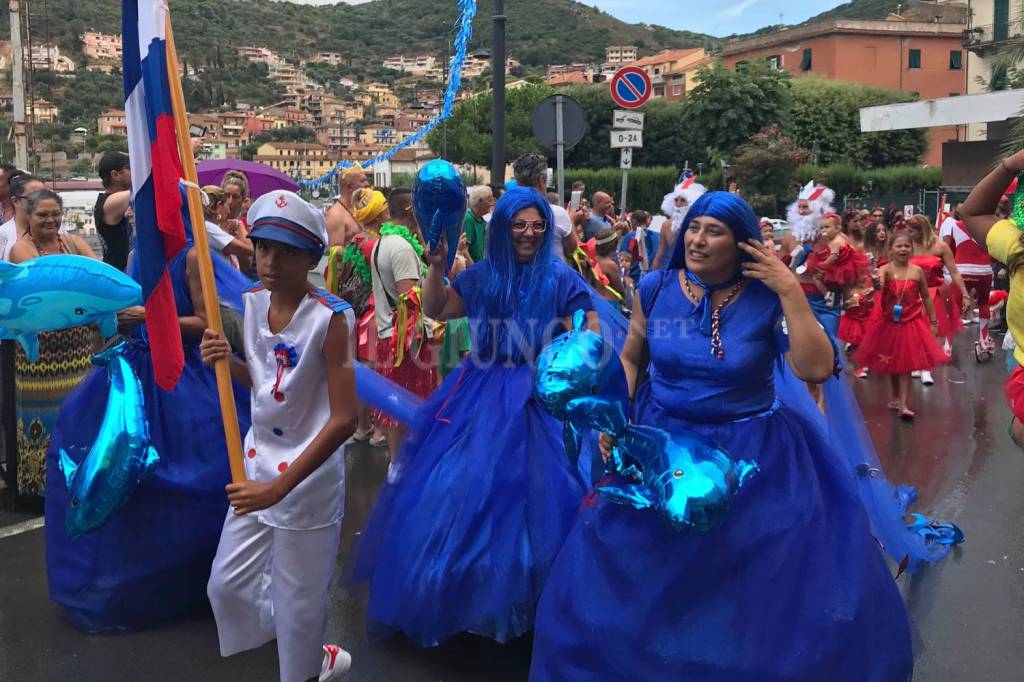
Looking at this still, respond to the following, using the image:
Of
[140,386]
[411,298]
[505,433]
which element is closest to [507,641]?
[505,433]

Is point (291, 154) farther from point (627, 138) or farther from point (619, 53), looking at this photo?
point (619, 53)

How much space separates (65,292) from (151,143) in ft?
5.38

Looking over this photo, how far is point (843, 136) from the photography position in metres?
51.8

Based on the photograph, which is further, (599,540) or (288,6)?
(288,6)

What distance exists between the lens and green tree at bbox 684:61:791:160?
42.7m

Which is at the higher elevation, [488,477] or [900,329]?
[488,477]

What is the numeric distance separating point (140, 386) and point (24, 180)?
279cm

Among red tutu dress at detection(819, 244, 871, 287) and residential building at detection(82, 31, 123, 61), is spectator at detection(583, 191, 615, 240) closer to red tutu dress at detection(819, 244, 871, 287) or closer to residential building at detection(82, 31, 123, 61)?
red tutu dress at detection(819, 244, 871, 287)

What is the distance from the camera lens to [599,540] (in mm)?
3098

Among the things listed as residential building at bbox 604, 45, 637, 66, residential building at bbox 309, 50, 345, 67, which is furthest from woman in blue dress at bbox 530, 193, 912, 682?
residential building at bbox 604, 45, 637, 66

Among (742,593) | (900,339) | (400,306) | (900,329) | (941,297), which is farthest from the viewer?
(941,297)

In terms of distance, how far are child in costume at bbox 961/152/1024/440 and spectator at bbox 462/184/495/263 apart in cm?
453

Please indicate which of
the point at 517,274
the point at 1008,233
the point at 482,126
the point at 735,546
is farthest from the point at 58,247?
the point at 482,126

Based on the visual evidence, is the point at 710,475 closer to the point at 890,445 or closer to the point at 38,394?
the point at 38,394
